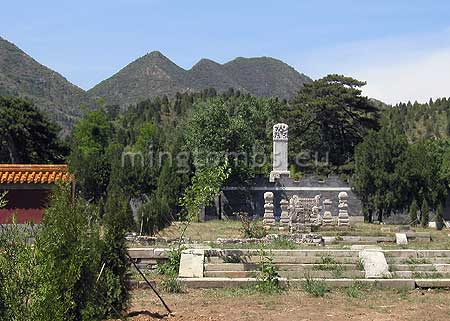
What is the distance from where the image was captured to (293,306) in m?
10.8

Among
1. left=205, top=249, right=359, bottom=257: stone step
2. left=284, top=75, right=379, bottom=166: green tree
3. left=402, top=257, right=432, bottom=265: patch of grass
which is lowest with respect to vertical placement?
left=402, top=257, right=432, bottom=265: patch of grass

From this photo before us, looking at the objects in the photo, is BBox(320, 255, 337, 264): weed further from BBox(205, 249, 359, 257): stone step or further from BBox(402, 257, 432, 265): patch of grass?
BBox(402, 257, 432, 265): patch of grass

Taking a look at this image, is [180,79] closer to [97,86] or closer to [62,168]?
[97,86]

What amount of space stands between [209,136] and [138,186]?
18.9ft

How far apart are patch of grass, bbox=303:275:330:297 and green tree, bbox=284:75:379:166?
121ft

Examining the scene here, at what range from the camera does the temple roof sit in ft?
55.4

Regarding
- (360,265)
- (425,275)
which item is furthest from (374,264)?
(425,275)

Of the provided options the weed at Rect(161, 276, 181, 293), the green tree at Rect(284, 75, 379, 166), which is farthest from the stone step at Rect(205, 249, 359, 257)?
the green tree at Rect(284, 75, 379, 166)

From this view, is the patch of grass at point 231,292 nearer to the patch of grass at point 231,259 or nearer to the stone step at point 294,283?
the stone step at point 294,283

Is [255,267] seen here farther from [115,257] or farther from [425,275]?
[115,257]

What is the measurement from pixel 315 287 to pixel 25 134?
33379 millimetres

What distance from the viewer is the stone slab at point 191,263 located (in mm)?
13242

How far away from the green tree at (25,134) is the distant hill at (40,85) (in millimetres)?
47604

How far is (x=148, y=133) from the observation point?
61250mm
